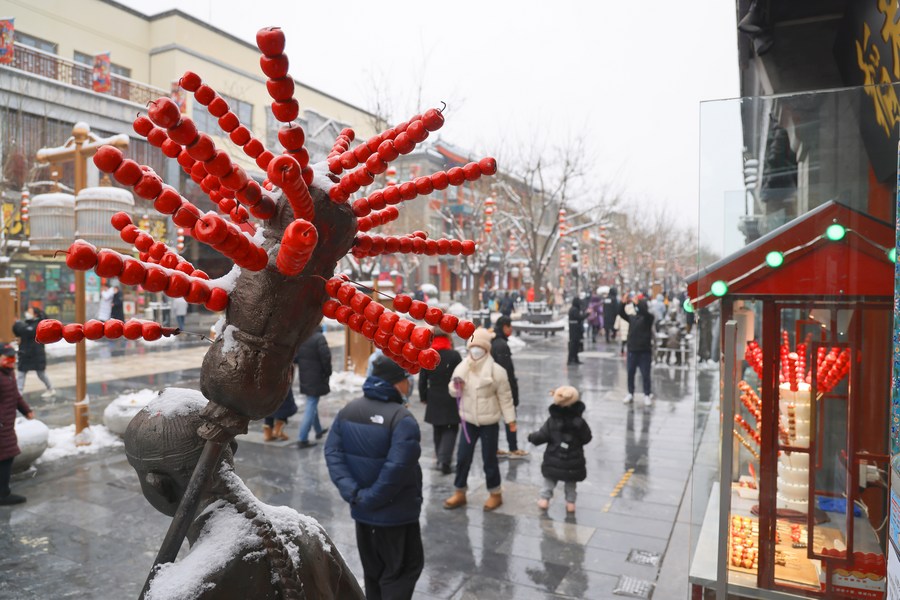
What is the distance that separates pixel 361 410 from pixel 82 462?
5.54 metres

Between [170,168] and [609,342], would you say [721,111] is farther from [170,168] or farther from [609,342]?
[170,168]

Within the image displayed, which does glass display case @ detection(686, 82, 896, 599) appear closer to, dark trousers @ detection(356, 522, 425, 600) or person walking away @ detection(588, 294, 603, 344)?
dark trousers @ detection(356, 522, 425, 600)

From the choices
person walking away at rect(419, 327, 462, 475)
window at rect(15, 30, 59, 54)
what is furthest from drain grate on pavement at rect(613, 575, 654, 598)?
window at rect(15, 30, 59, 54)

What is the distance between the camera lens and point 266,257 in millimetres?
1338

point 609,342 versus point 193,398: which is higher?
point 193,398

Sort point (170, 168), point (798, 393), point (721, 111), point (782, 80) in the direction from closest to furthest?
point (721, 111) < point (798, 393) < point (782, 80) < point (170, 168)

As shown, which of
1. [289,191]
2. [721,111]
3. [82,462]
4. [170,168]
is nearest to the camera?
[289,191]

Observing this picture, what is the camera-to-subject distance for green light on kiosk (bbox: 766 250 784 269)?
3495 millimetres

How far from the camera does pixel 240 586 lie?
1524 millimetres

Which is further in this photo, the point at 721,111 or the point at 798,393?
the point at 798,393

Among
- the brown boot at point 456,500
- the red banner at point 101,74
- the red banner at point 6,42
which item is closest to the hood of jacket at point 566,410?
the brown boot at point 456,500

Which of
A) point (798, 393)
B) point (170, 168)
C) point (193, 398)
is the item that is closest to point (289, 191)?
point (193, 398)

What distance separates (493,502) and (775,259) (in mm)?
4036

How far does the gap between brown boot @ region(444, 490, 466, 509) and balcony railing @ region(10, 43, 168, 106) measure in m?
17.0
